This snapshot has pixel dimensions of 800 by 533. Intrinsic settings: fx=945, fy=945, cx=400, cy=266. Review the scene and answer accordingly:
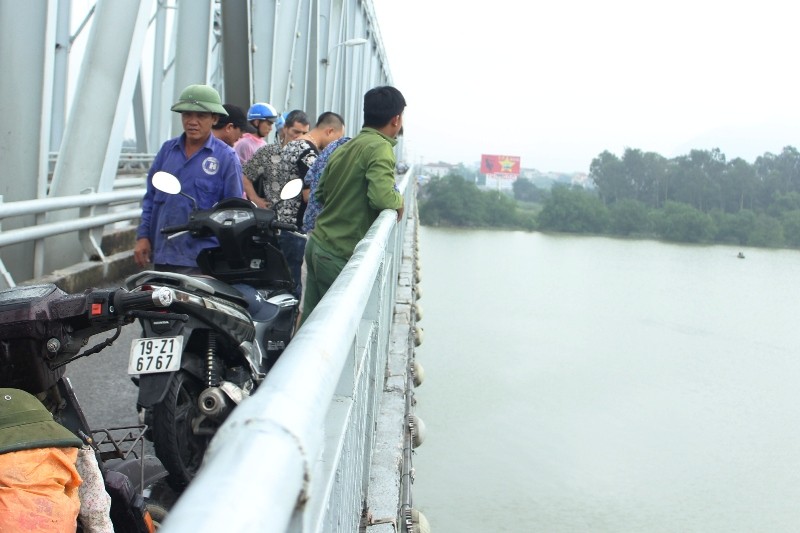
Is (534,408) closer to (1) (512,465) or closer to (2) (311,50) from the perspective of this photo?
(1) (512,465)

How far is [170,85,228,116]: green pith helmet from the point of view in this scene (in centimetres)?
416

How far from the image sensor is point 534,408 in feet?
70.5

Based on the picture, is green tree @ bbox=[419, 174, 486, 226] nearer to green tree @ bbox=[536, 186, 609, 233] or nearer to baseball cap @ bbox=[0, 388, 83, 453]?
green tree @ bbox=[536, 186, 609, 233]

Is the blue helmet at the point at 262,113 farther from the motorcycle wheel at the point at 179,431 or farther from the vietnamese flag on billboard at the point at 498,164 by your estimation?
the vietnamese flag on billboard at the point at 498,164

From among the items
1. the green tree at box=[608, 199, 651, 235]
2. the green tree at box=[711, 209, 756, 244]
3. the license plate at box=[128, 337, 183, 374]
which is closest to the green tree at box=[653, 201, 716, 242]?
the green tree at box=[711, 209, 756, 244]

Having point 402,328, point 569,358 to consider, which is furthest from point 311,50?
point 569,358

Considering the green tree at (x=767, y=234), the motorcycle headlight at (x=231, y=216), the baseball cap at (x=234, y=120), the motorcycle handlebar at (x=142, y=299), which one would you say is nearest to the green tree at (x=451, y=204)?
the green tree at (x=767, y=234)

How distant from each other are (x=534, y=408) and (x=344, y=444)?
65.9 ft

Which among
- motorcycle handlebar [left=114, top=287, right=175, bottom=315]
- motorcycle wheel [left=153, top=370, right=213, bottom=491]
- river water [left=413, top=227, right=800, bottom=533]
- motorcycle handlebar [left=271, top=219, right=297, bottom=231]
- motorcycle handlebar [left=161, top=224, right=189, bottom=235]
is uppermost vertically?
motorcycle handlebar [left=271, top=219, right=297, bottom=231]

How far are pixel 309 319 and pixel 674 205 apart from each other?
71185 millimetres

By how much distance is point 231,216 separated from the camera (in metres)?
3.94

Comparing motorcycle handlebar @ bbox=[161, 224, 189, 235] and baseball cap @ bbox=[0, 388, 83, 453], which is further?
motorcycle handlebar @ bbox=[161, 224, 189, 235]

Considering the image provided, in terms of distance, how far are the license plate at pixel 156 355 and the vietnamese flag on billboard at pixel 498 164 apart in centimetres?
11818

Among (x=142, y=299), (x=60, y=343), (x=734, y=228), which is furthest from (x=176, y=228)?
(x=734, y=228)
